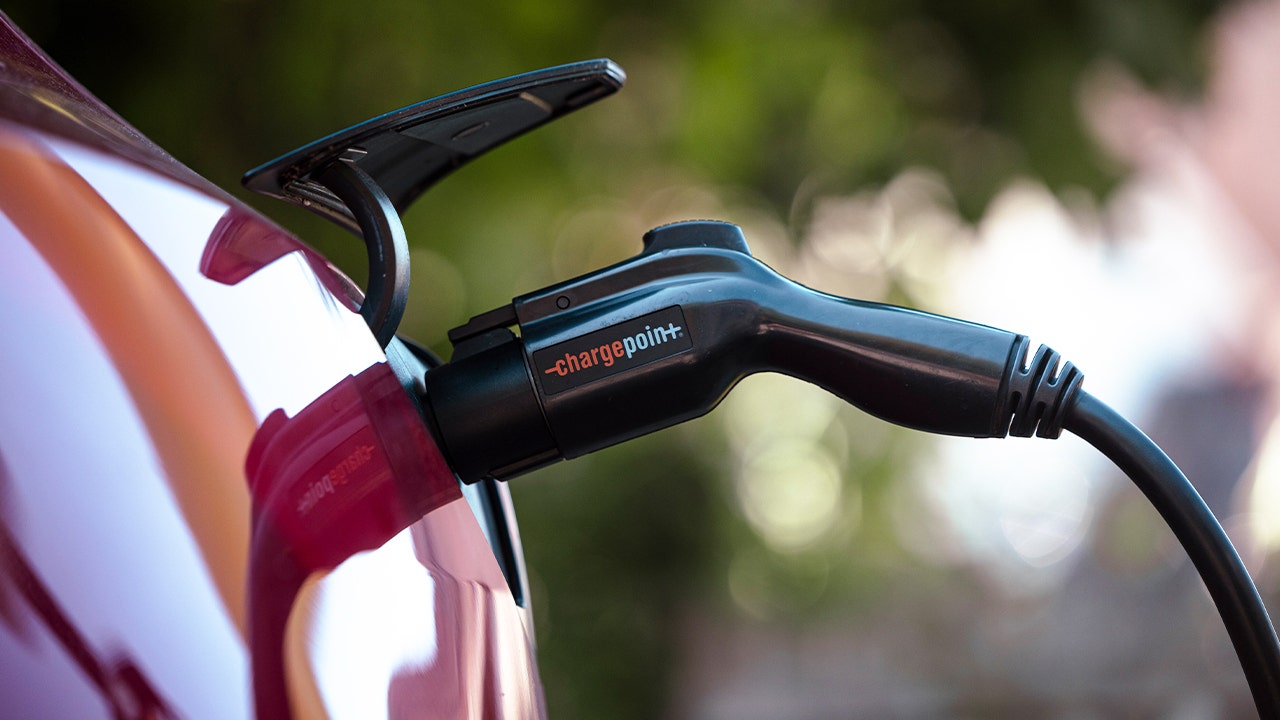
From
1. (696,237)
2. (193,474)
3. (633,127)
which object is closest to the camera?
(193,474)

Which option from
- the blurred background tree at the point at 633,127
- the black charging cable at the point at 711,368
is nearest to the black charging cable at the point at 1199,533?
the black charging cable at the point at 711,368

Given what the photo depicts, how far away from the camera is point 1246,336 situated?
1983 millimetres

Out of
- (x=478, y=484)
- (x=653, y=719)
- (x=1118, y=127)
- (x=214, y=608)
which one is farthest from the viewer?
(x=653, y=719)

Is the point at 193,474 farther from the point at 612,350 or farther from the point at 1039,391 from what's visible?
the point at 1039,391

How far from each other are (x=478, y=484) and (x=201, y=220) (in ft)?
0.37

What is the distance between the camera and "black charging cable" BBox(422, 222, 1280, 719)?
0.29m

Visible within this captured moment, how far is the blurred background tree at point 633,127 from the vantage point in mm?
1122

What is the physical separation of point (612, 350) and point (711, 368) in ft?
0.09

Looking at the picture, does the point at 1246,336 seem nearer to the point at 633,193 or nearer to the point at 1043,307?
the point at 1043,307

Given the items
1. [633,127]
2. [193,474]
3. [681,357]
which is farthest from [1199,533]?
[633,127]

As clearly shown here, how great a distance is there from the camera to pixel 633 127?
146 cm

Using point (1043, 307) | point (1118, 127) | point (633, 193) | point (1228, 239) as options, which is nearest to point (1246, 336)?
point (1228, 239)

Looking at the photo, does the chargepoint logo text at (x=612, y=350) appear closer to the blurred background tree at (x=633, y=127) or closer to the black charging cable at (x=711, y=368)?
the black charging cable at (x=711, y=368)

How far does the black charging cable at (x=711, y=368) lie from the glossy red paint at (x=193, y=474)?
1.2 inches
